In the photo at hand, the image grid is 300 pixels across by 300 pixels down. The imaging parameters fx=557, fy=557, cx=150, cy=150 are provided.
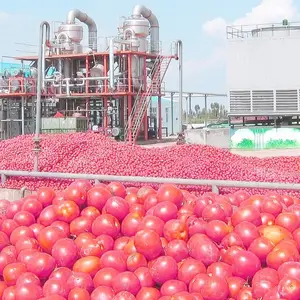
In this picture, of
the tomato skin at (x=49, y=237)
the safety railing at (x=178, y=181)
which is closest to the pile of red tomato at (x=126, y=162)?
the safety railing at (x=178, y=181)

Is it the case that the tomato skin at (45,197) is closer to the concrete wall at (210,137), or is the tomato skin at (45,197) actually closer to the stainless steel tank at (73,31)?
the concrete wall at (210,137)

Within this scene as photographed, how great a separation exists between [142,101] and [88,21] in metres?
6.99

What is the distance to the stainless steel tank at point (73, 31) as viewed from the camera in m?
33.4

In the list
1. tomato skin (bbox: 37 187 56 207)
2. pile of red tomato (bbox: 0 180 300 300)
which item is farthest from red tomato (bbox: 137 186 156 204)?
tomato skin (bbox: 37 187 56 207)

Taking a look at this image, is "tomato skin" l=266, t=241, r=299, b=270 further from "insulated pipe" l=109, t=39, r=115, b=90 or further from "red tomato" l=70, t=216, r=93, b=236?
"insulated pipe" l=109, t=39, r=115, b=90

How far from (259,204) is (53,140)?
603cm

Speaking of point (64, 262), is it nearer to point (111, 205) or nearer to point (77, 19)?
point (111, 205)

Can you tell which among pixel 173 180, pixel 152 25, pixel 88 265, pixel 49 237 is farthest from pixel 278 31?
pixel 88 265

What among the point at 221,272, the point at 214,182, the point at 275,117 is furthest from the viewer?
the point at 275,117

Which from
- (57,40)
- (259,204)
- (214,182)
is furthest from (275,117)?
(259,204)

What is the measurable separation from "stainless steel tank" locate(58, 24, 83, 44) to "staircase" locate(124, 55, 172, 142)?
192 inches

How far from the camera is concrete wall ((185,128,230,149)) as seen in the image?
80.2ft

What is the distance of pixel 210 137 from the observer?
24.7 metres

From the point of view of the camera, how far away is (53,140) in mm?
9930
